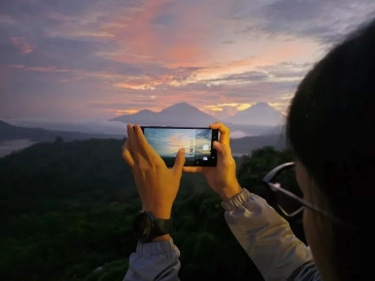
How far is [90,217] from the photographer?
1.32m

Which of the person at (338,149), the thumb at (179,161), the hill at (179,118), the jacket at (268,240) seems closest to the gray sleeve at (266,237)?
the jacket at (268,240)

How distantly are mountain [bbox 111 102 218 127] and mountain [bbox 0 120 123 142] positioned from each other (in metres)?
0.07

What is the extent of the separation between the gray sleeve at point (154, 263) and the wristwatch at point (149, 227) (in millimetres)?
15

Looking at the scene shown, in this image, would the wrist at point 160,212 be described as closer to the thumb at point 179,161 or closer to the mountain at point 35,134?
the thumb at point 179,161

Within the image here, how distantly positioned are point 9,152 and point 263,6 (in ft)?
2.85

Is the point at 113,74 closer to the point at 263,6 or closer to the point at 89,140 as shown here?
the point at 89,140

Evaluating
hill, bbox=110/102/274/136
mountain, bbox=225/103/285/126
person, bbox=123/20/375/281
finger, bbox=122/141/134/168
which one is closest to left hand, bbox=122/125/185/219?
finger, bbox=122/141/134/168

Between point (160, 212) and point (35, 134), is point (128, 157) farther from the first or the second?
point (35, 134)

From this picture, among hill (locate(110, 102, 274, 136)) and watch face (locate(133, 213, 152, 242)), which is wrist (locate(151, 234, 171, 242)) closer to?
watch face (locate(133, 213, 152, 242))

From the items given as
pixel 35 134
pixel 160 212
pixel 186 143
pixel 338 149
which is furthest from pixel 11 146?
pixel 338 149

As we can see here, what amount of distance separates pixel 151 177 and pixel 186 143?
21 cm

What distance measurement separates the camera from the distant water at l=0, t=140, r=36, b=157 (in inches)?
51.0

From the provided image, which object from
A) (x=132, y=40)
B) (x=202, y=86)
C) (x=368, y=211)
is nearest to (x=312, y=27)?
(x=202, y=86)

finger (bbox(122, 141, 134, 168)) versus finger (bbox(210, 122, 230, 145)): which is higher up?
finger (bbox(210, 122, 230, 145))
